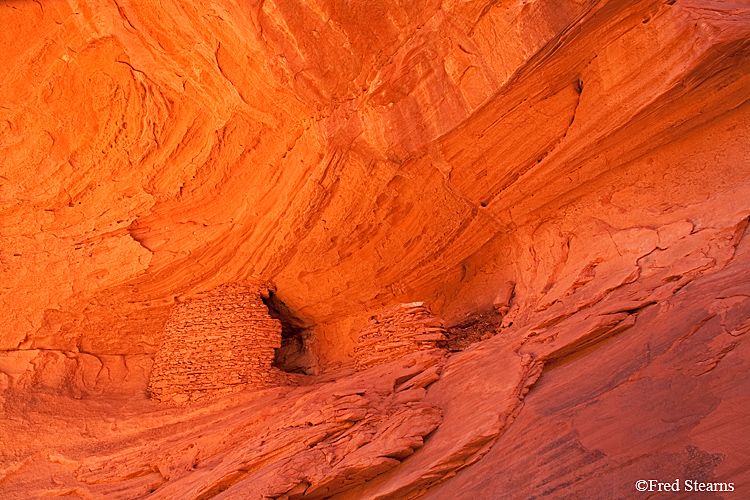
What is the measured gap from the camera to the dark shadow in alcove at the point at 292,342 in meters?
8.55

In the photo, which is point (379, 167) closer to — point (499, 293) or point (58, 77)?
point (499, 293)

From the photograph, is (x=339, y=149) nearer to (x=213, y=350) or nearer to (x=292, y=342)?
(x=213, y=350)

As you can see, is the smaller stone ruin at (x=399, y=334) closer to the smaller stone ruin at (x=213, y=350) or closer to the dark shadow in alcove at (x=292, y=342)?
the smaller stone ruin at (x=213, y=350)

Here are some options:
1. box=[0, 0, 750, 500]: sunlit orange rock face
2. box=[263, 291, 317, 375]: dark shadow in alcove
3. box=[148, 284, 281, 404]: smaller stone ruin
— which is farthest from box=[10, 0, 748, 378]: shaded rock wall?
box=[148, 284, 281, 404]: smaller stone ruin

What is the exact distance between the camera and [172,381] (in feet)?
23.3

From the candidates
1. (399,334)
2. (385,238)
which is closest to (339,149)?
(385,238)

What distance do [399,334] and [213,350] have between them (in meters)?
2.30

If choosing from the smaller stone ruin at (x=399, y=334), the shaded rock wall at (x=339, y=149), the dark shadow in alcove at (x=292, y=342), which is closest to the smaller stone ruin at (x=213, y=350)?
the shaded rock wall at (x=339, y=149)

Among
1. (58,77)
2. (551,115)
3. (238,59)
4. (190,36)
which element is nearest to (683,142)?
(551,115)

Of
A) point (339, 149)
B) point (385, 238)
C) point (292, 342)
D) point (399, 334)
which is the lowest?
point (399, 334)

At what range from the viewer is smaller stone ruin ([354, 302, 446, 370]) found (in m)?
6.21

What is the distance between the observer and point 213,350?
23.2 ft

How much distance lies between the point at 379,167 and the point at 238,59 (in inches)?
73.8

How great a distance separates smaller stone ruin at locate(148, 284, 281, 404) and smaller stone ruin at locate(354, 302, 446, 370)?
1310 millimetres
